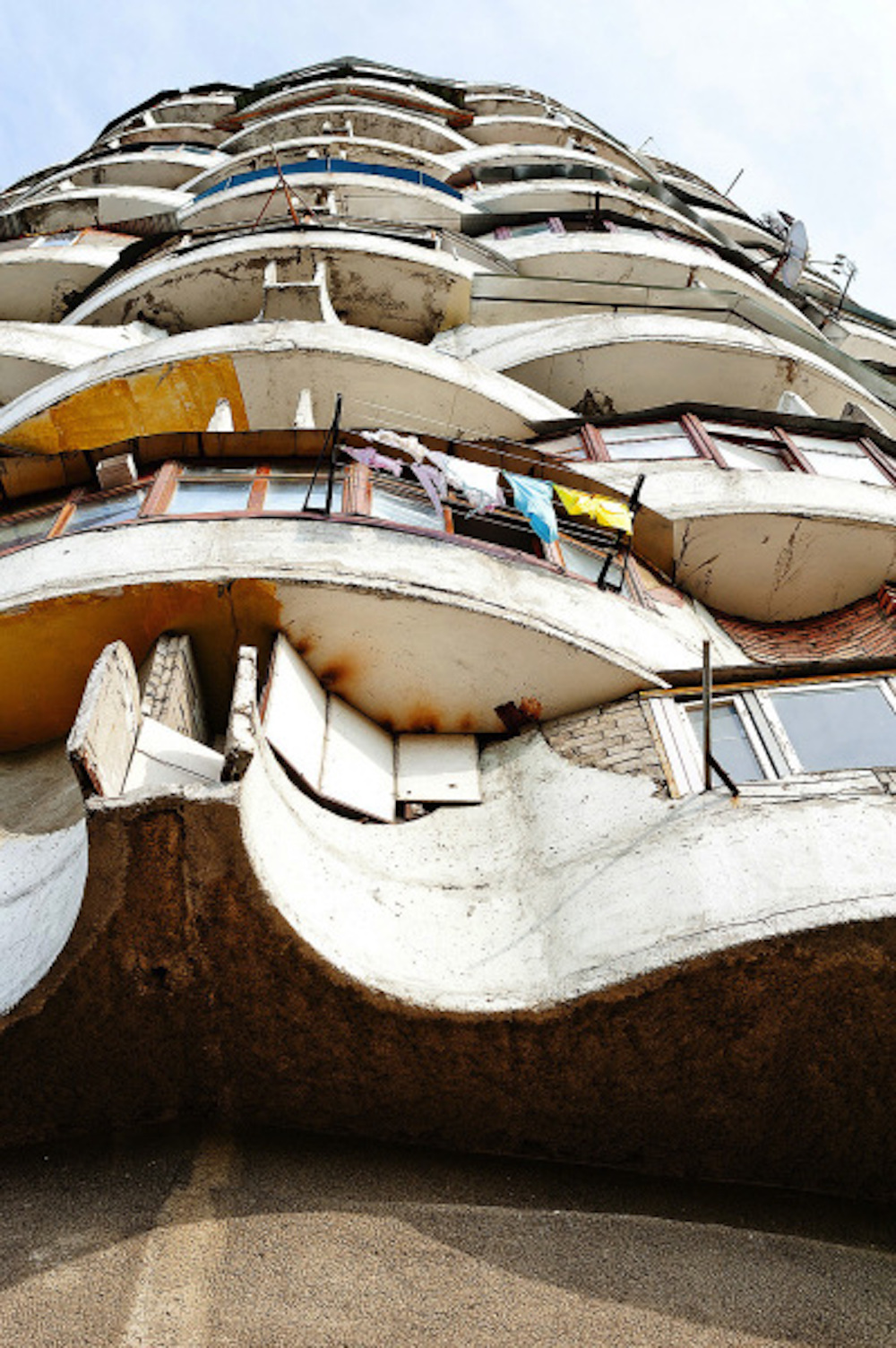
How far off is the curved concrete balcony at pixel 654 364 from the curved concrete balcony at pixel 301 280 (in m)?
1.72

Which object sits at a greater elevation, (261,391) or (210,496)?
(210,496)

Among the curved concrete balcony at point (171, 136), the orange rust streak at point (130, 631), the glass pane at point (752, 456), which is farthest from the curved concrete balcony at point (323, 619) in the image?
the curved concrete balcony at point (171, 136)

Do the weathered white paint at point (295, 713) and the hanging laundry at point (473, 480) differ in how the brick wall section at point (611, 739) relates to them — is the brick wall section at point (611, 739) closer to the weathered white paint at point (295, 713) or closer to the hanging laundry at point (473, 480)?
the weathered white paint at point (295, 713)

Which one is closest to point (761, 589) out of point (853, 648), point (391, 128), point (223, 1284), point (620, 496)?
point (853, 648)

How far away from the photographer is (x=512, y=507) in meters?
9.12

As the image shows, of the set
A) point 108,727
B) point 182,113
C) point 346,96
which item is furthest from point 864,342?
point 108,727

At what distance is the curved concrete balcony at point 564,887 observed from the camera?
15.5 ft

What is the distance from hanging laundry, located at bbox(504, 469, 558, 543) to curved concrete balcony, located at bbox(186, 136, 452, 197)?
784 inches

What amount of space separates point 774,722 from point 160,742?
393 centimetres

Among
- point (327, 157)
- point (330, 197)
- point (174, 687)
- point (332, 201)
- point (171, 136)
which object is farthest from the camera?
point (171, 136)

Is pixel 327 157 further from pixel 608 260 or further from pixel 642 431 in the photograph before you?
pixel 642 431

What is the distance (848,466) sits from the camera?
11.8 meters

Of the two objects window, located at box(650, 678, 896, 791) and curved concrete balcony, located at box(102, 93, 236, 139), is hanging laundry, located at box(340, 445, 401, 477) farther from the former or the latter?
curved concrete balcony, located at box(102, 93, 236, 139)

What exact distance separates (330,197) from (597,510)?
15684mm
